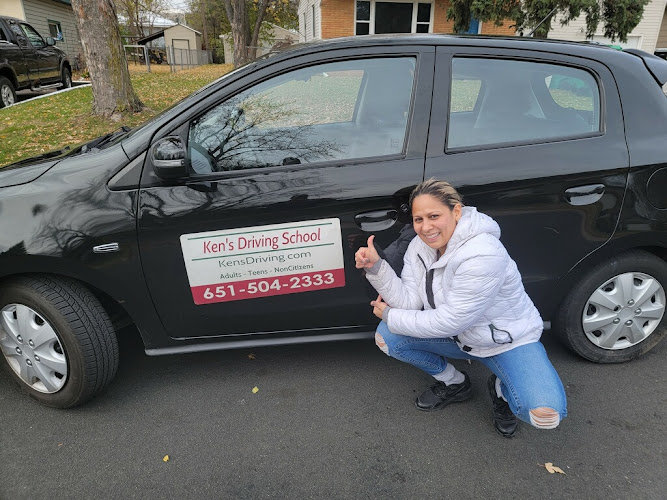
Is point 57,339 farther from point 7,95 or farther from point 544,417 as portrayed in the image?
point 7,95

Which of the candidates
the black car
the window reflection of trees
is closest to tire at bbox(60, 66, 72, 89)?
the black car

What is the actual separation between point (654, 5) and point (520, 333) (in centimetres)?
2336

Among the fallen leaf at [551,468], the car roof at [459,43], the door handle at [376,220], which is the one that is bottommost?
the fallen leaf at [551,468]

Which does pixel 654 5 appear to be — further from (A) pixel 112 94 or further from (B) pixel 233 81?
(B) pixel 233 81

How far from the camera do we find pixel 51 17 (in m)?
23.0

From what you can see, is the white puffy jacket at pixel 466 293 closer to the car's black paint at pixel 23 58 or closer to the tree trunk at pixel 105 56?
the tree trunk at pixel 105 56

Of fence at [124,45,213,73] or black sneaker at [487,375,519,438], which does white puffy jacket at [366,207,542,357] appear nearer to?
black sneaker at [487,375,519,438]

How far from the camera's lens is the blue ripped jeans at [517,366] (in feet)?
6.51

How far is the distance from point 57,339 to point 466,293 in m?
1.85

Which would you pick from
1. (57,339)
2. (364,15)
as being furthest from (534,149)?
(364,15)

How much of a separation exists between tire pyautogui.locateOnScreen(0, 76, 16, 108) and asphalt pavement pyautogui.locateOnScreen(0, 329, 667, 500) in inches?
385

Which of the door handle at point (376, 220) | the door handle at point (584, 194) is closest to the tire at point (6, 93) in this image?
the door handle at point (376, 220)

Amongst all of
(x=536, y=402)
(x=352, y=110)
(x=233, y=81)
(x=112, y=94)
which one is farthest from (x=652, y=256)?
(x=112, y=94)

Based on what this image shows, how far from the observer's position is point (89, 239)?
215 cm
